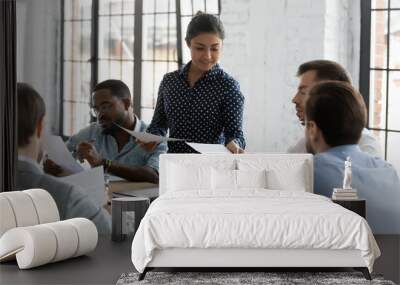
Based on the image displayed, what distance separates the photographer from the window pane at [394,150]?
26.5 feet

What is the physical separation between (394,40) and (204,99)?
2089 millimetres

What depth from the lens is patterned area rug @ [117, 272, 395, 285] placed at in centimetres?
587

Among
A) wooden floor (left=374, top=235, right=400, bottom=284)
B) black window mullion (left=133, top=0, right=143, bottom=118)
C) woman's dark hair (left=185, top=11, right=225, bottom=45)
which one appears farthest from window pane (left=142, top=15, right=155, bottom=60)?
wooden floor (left=374, top=235, right=400, bottom=284)

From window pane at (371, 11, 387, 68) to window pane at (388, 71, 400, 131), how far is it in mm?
157

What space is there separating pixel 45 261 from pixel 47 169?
7.68 ft

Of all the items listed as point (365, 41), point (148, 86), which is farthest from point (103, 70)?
point (365, 41)

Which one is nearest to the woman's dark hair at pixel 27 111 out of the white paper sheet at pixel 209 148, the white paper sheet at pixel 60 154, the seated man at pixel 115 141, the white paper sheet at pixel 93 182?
the white paper sheet at pixel 60 154

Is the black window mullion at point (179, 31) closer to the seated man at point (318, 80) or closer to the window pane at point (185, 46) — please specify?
the window pane at point (185, 46)

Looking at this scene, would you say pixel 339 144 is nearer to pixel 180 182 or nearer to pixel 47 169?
pixel 180 182

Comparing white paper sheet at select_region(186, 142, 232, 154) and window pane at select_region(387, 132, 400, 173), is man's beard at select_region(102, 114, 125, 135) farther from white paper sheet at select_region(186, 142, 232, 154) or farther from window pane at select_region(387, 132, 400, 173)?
window pane at select_region(387, 132, 400, 173)

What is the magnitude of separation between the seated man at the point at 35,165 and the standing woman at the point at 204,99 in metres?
1.26

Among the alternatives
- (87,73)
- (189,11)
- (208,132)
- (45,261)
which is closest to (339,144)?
(208,132)

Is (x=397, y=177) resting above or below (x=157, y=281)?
above

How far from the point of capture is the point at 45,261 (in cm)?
641
